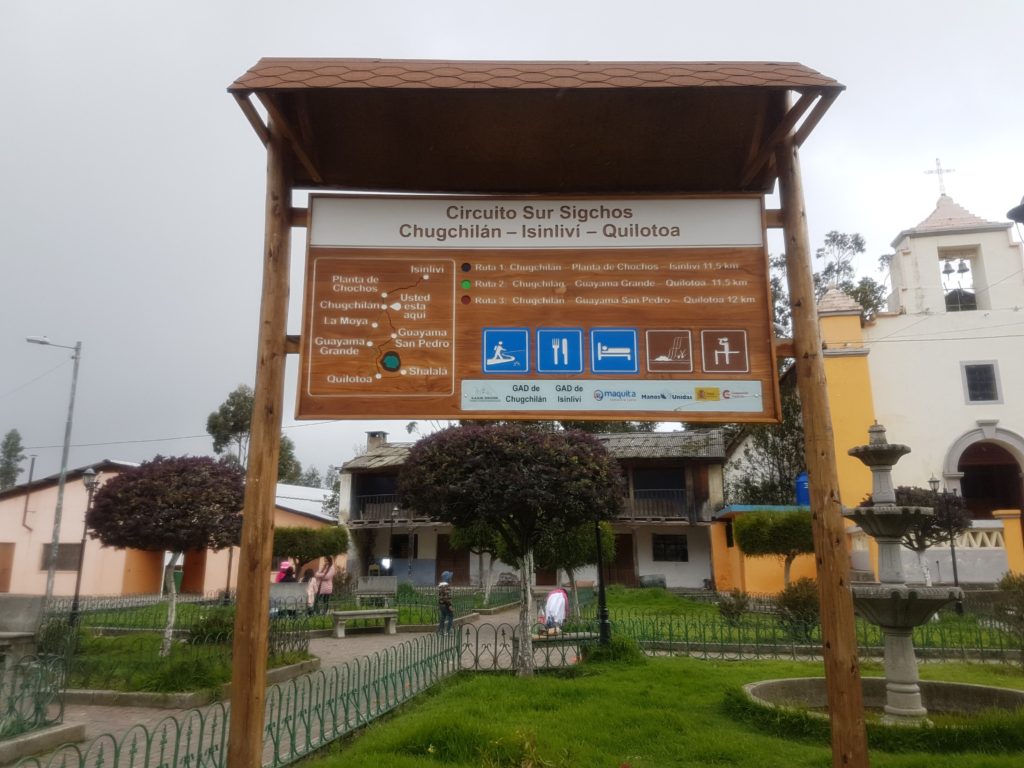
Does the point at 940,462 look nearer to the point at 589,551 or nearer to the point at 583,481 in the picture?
the point at 589,551

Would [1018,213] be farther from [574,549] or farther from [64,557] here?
[64,557]

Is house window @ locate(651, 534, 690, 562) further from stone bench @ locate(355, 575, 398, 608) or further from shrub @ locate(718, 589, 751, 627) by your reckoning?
shrub @ locate(718, 589, 751, 627)

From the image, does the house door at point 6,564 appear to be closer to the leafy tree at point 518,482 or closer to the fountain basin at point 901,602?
the leafy tree at point 518,482

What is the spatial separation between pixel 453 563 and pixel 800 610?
22079 millimetres

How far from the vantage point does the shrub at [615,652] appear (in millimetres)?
10578

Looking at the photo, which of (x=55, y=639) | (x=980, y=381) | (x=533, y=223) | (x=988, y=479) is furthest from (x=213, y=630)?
(x=988, y=479)

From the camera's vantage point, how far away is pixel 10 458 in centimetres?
7831

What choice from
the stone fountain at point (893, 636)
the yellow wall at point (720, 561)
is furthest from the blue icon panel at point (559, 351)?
the yellow wall at point (720, 561)

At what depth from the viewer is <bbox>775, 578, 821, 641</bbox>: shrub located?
1208cm

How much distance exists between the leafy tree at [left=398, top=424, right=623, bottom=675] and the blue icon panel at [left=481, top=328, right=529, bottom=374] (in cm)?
612

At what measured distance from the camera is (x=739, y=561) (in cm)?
2370

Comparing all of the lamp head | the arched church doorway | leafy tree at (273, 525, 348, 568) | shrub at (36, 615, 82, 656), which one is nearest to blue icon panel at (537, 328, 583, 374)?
the lamp head

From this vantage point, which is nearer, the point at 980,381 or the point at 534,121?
the point at 534,121

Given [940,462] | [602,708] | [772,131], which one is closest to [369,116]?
[772,131]
